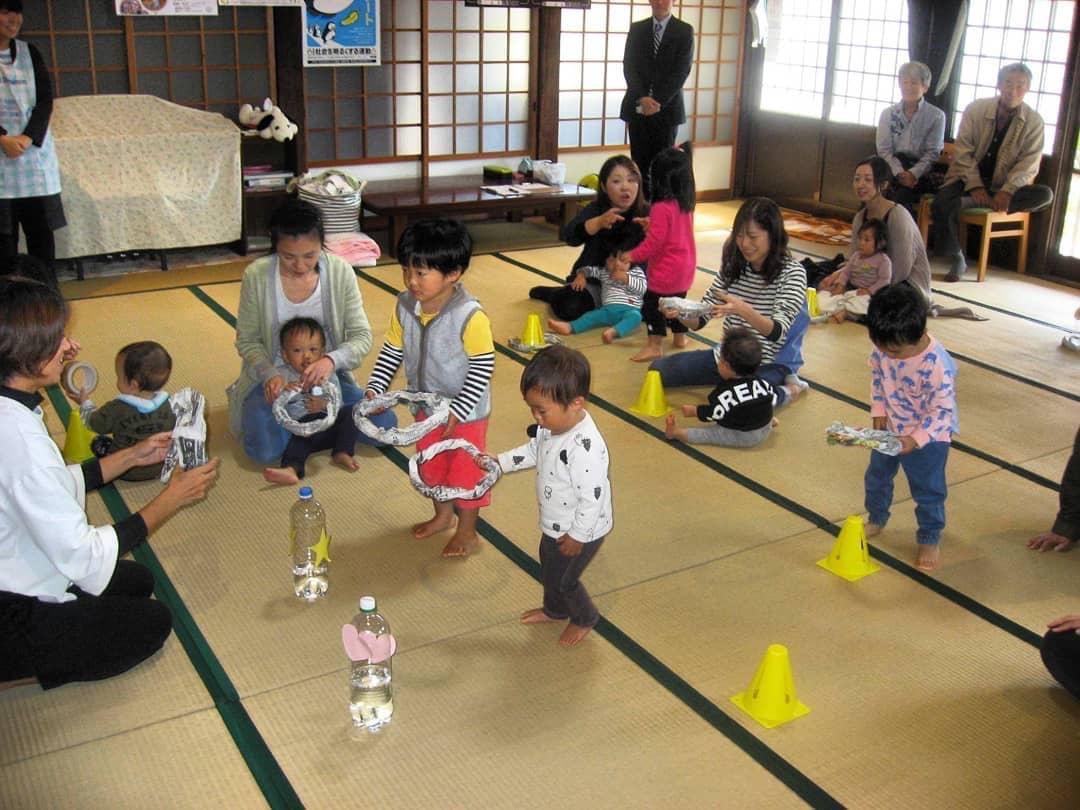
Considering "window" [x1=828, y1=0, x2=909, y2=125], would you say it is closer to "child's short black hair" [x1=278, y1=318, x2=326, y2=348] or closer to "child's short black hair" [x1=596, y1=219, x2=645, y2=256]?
"child's short black hair" [x1=596, y1=219, x2=645, y2=256]

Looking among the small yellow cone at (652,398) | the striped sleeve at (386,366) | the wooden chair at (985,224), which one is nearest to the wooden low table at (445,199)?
the wooden chair at (985,224)

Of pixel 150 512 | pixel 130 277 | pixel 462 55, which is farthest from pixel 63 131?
pixel 150 512

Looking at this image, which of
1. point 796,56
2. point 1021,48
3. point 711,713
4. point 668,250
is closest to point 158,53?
point 668,250

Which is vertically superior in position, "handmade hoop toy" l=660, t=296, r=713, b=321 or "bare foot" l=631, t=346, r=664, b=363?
"handmade hoop toy" l=660, t=296, r=713, b=321

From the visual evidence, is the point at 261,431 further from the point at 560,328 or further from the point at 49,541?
the point at 560,328

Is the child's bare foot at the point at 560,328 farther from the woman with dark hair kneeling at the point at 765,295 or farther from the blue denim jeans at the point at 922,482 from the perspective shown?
the blue denim jeans at the point at 922,482

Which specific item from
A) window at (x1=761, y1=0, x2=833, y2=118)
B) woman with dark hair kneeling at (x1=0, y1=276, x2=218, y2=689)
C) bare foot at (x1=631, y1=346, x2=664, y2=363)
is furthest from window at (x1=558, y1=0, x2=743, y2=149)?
woman with dark hair kneeling at (x1=0, y1=276, x2=218, y2=689)

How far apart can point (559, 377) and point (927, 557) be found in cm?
141

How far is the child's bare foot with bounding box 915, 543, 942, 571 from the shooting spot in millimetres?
3236

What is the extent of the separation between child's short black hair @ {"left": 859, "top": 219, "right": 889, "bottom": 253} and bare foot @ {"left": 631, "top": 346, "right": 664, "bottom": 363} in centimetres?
134

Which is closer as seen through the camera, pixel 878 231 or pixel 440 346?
pixel 440 346

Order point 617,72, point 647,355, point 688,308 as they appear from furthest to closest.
Result: point 617,72 → point 647,355 → point 688,308

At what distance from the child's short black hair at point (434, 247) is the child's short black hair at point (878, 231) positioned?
10.2ft

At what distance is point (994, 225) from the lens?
6496 mm
